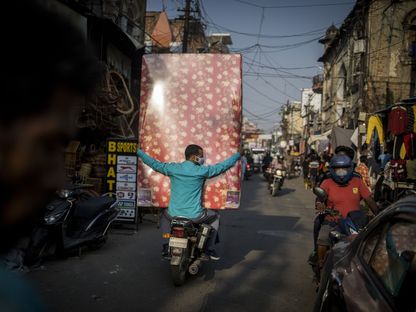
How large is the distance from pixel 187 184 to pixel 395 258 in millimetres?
3364

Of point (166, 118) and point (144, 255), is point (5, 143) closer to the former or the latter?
point (166, 118)

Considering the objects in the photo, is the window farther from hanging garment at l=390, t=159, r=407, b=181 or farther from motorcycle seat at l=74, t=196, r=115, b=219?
hanging garment at l=390, t=159, r=407, b=181

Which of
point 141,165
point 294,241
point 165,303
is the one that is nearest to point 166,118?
point 141,165

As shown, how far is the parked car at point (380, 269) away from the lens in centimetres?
249

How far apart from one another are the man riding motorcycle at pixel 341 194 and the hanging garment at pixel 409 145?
5210 mm

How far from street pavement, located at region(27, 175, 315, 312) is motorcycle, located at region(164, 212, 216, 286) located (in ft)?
0.67

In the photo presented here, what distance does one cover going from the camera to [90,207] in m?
7.23

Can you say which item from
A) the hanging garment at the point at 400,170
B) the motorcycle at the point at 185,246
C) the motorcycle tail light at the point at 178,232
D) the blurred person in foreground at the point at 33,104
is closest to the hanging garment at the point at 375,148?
the hanging garment at the point at 400,170

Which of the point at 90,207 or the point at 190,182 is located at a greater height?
the point at 190,182

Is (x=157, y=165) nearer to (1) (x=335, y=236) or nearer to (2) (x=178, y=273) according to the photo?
(2) (x=178, y=273)

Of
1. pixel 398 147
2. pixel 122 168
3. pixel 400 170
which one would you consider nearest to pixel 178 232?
pixel 122 168

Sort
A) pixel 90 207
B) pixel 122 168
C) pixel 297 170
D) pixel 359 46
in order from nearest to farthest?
pixel 90 207 < pixel 122 168 < pixel 359 46 < pixel 297 170

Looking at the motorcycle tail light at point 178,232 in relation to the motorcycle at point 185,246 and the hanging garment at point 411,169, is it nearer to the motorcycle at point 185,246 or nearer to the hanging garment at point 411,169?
the motorcycle at point 185,246

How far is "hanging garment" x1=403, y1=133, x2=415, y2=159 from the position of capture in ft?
33.7
